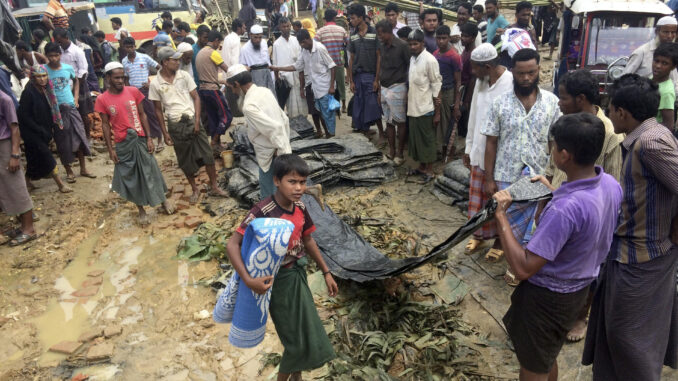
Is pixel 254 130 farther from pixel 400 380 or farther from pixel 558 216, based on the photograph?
pixel 558 216

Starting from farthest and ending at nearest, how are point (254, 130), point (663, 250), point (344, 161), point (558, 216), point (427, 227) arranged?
point (344, 161) < point (427, 227) < point (254, 130) < point (663, 250) < point (558, 216)

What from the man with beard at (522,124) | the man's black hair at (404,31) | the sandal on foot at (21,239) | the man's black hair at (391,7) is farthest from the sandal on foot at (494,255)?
the sandal on foot at (21,239)

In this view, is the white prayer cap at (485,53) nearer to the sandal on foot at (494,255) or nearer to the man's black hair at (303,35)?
the sandal on foot at (494,255)

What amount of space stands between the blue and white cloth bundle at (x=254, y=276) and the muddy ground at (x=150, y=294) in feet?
2.78

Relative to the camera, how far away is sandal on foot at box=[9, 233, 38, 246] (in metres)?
5.14

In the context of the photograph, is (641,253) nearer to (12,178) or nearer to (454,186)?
(454,186)

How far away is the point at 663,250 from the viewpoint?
7.56 ft

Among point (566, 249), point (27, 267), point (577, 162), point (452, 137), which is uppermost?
point (577, 162)

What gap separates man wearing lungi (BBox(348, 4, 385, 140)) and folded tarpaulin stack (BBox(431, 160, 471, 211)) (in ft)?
6.32

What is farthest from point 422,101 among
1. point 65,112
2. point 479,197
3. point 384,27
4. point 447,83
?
point 65,112

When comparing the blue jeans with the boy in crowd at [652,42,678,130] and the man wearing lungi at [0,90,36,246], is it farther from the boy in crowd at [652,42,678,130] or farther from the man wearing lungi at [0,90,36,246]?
the boy in crowd at [652,42,678,130]

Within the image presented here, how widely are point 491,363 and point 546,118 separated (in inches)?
70.2

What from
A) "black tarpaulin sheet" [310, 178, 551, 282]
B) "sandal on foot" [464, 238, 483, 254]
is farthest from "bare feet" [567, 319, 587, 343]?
"sandal on foot" [464, 238, 483, 254]

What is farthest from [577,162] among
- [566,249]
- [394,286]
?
[394,286]
